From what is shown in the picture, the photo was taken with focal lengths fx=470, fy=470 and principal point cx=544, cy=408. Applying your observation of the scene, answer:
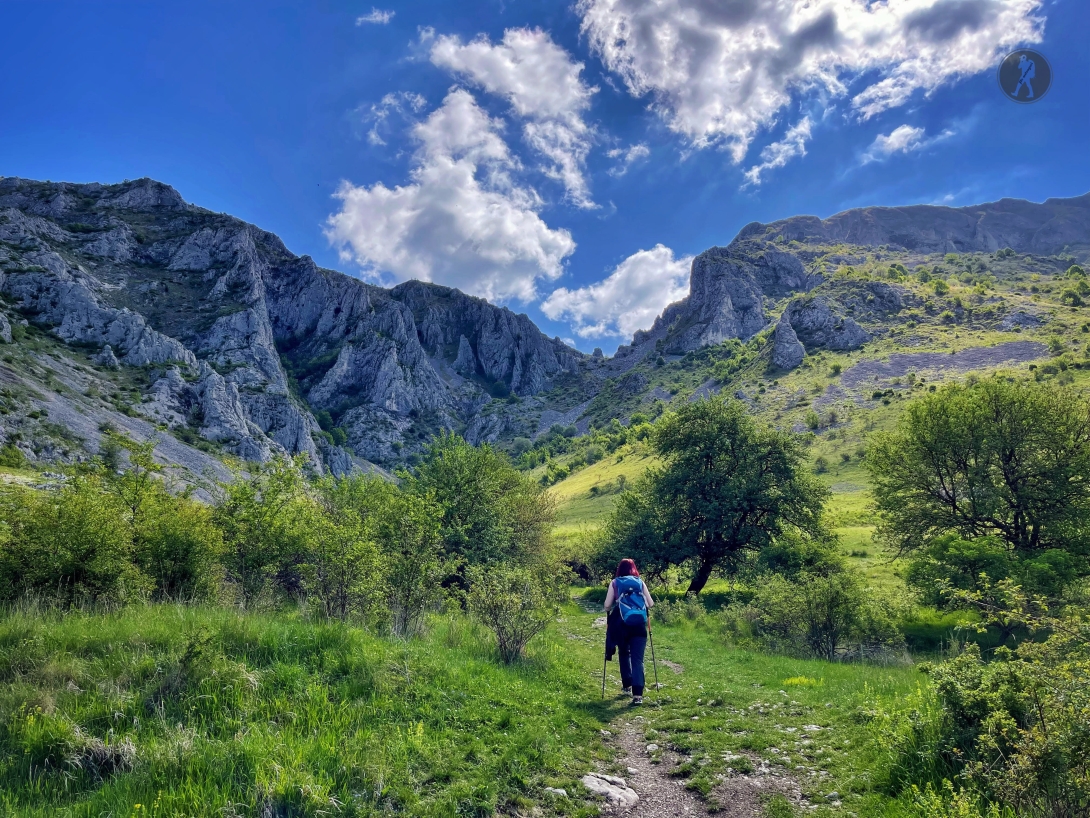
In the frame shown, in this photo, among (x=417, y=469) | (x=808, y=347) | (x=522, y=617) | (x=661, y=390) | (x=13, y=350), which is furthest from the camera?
(x=661, y=390)

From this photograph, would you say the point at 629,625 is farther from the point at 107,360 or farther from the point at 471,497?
the point at 107,360

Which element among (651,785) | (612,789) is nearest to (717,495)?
(651,785)

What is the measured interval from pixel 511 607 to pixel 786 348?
154681mm

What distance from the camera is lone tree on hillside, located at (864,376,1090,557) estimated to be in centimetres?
2086

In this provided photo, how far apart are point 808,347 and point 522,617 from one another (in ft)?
530

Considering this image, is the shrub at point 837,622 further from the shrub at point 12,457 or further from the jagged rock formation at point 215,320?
the shrub at point 12,457

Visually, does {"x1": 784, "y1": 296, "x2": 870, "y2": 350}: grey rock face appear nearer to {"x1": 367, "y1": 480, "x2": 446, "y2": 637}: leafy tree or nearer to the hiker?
the hiker

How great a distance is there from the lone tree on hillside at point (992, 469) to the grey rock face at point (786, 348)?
125 m

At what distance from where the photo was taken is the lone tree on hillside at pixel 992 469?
20859 millimetres

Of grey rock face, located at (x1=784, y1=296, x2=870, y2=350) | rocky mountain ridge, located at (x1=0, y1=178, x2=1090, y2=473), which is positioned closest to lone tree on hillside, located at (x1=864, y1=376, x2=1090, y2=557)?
rocky mountain ridge, located at (x1=0, y1=178, x2=1090, y2=473)

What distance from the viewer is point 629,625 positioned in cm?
1002

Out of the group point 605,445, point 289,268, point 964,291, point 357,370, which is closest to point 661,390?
point 605,445

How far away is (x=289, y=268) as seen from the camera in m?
183

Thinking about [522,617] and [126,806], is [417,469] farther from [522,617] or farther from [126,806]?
[126,806]
